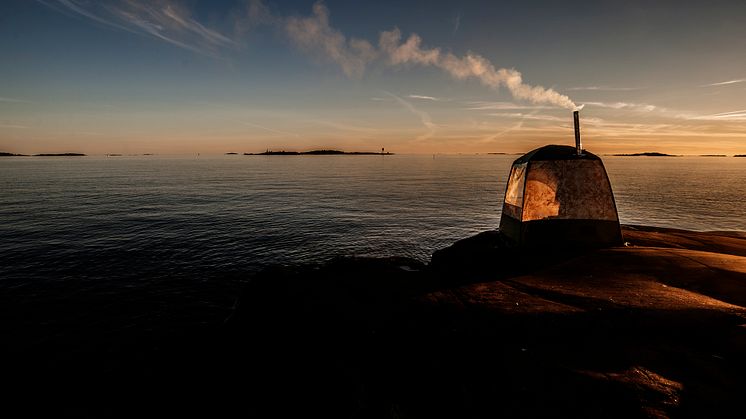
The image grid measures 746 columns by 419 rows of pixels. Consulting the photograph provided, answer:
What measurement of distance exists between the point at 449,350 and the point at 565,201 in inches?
466

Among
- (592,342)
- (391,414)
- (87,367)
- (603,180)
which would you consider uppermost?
(603,180)

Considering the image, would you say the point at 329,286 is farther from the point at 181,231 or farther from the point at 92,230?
the point at 92,230

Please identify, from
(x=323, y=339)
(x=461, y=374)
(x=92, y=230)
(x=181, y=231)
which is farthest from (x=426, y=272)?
(x=92, y=230)

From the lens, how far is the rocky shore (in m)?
6.41

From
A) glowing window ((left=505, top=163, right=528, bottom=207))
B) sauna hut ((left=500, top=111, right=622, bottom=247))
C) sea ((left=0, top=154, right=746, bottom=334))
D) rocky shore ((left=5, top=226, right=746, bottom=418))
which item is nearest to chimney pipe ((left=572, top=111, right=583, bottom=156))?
sauna hut ((left=500, top=111, right=622, bottom=247))

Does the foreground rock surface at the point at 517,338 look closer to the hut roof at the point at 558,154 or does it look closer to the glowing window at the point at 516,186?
the glowing window at the point at 516,186

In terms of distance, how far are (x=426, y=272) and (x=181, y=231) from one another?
24.5 meters

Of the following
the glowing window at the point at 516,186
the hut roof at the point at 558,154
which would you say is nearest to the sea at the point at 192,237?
the glowing window at the point at 516,186

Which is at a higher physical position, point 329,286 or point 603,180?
point 603,180

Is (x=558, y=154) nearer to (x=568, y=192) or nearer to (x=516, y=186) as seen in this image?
(x=568, y=192)

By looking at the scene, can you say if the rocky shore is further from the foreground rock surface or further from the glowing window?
the glowing window

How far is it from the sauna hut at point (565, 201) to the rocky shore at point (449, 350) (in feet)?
5.54

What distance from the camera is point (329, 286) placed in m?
13.0

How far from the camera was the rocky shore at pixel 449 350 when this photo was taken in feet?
21.0
